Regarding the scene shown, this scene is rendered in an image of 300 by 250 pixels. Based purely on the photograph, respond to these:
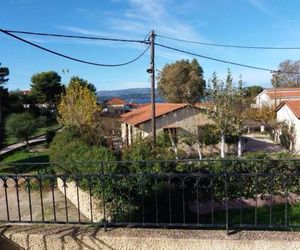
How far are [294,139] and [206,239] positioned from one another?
2459cm

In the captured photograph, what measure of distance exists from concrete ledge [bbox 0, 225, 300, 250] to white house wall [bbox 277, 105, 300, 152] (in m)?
22.6

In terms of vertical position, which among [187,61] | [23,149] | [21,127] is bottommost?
[23,149]

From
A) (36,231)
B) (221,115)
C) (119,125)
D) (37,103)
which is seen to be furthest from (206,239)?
(37,103)

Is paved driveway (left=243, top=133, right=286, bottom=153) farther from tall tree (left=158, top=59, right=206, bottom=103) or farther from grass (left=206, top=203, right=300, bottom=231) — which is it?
tall tree (left=158, top=59, right=206, bottom=103)

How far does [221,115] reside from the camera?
72.7ft

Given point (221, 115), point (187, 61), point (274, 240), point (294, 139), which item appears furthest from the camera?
point (187, 61)

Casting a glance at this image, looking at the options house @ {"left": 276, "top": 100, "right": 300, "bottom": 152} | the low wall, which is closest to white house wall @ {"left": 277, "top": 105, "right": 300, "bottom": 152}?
house @ {"left": 276, "top": 100, "right": 300, "bottom": 152}

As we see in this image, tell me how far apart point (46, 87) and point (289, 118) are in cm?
3889

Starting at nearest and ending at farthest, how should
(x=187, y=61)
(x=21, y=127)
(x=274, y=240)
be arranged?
(x=274, y=240), (x=21, y=127), (x=187, y=61)

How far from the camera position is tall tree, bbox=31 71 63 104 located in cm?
5491

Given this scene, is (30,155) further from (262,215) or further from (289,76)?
(289,76)

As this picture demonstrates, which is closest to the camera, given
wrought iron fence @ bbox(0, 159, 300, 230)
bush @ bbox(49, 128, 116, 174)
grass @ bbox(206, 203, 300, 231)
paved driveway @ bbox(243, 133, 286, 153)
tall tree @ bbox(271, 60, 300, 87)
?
wrought iron fence @ bbox(0, 159, 300, 230)

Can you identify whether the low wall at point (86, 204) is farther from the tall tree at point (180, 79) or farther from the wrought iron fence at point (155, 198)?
the tall tree at point (180, 79)

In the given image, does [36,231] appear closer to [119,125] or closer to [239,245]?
[239,245]
